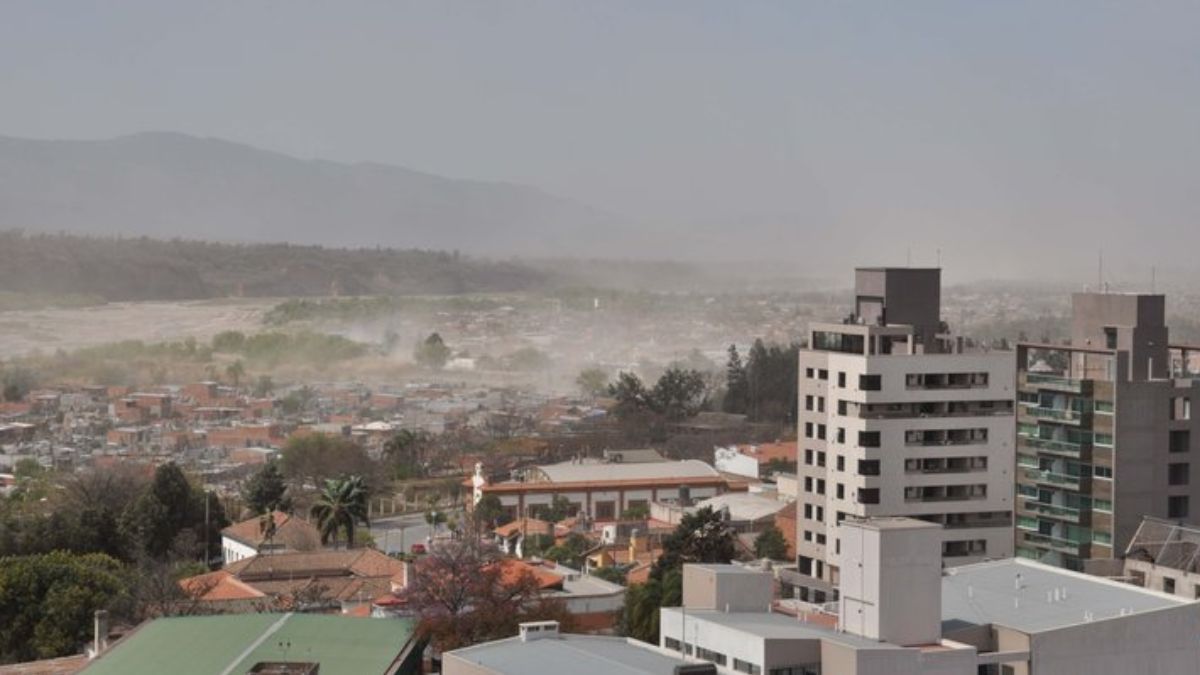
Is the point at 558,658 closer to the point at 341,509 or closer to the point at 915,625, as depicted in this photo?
the point at 915,625

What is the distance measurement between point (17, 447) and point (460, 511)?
3106 cm

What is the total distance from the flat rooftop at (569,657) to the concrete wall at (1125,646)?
412 centimetres

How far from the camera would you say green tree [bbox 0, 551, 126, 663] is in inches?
1234

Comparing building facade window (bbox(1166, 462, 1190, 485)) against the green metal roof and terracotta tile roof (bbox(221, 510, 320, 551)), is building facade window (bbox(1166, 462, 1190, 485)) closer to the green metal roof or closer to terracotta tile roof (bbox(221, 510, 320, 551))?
the green metal roof

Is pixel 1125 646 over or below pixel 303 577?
over

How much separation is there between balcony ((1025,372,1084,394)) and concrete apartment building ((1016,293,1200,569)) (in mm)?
23

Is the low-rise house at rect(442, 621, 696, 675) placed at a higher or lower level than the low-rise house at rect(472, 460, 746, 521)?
higher

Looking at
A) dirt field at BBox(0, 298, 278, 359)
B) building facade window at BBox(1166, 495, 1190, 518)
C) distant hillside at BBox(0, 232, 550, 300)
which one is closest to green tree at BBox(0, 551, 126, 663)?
building facade window at BBox(1166, 495, 1190, 518)

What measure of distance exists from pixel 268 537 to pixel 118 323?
10273cm

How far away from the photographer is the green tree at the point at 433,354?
120m

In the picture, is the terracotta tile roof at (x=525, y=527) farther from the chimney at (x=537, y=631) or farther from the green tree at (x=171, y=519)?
the chimney at (x=537, y=631)

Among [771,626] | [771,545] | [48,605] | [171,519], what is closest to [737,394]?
[171,519]

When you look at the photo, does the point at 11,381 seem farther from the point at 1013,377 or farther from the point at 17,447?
the point at 1013,377

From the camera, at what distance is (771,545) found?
4025 cm
